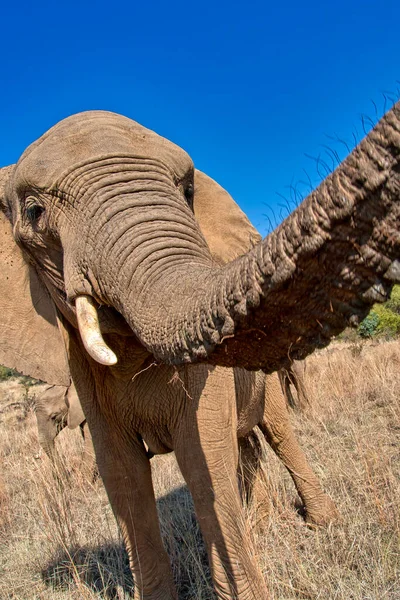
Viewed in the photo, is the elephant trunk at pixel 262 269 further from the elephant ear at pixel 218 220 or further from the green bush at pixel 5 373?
the green bush at pixel 5 373

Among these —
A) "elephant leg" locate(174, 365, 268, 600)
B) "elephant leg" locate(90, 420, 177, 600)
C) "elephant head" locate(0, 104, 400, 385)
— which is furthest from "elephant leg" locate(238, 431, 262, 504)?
"elephant head" locate(0, 104, 400, 385)

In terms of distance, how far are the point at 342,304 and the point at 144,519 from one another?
234 cm

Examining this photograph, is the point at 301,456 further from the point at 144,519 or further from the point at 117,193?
the point at 117,193

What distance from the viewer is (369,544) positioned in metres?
3.11

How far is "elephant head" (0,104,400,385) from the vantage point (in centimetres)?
107

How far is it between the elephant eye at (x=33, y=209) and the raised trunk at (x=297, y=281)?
1.01 meters

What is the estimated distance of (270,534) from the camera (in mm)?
3723

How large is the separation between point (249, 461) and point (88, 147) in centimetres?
364

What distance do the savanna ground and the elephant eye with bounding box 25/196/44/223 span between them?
2068 mm

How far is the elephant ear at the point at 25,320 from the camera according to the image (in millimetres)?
3189

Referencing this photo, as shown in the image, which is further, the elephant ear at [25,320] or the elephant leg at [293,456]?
the elephant leg at [293,456]

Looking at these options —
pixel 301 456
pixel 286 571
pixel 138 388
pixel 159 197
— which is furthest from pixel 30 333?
pixel 301 456


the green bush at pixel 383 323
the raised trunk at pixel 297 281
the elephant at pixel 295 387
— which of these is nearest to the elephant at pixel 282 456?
the raised trunk at pixel 297 281

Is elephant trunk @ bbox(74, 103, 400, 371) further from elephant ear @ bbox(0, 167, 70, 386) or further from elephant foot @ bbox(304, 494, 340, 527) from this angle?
elephant foot @ bbox(304, 494, 340, 527)
